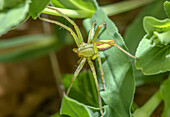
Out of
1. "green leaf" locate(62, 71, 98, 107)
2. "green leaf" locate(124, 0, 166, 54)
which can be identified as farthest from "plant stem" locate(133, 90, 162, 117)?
"green leaf" locate(124, 0, 166, 54)

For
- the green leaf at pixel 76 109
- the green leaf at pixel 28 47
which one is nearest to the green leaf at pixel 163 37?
the green leaf at pixel 76 109

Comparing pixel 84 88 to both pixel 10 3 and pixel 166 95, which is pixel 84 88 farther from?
pixel 10 3

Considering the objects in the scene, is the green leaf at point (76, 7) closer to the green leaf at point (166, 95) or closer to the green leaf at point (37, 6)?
the green leaf at point (37, 6)

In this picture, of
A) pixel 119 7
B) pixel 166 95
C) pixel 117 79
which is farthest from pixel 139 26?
pixel 117 79

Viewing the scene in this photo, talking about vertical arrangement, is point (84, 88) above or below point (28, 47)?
below

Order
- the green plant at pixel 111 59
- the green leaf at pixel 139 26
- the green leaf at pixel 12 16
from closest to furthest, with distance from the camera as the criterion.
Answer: the green leaf at pixel 12 16 → the green plant at pixel 111 59 → the green leaf at pixel 139 26

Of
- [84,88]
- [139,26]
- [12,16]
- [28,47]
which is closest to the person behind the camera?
[12,16]

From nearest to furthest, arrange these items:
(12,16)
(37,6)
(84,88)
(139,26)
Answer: (12,16), (37,6), (84,88), (139,26)
